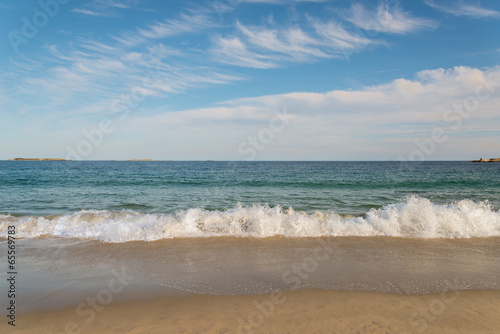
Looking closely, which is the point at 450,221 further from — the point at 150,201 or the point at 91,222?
the point at 150,201

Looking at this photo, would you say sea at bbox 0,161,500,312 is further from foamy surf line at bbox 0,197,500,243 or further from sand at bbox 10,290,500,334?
sand at bbox 10,290,500,334

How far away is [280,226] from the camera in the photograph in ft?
29.1

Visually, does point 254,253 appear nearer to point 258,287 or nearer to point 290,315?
point 258,287

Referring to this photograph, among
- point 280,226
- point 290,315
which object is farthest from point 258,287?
point 280,226

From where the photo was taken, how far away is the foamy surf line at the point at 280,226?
8.45 m

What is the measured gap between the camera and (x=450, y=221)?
346 inches

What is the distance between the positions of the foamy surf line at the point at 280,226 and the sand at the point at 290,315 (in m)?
3.88

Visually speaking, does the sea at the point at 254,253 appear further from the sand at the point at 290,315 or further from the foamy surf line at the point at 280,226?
the sand at the point at 290,315

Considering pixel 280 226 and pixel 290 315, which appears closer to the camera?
pixel 290 315

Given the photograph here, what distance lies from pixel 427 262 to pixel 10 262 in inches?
360

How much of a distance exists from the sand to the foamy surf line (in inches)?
153

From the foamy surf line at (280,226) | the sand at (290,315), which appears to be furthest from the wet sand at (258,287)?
the foamy surf line at (280,226)

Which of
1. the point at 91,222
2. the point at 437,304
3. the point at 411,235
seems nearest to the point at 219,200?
the point at 91,222

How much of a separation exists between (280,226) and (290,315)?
4.88 m
